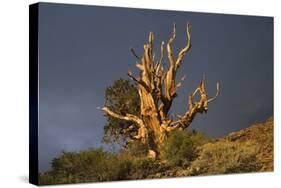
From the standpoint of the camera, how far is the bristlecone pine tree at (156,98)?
12145 millimetres

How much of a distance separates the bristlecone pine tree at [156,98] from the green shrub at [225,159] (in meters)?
0.62

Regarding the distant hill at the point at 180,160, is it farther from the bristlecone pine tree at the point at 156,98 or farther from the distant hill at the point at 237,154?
the bristlecone pine tree at the point at 156,98

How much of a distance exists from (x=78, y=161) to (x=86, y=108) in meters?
0.78

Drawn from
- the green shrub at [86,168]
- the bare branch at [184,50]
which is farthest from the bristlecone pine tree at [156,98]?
the green shrub at [86,168]

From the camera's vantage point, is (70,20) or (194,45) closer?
(70,20)

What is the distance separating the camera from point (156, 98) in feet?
40.3

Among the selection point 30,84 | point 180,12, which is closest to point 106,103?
point 30,84

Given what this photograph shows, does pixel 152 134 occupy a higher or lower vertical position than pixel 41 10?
lower

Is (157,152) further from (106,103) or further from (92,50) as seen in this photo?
(92,50)

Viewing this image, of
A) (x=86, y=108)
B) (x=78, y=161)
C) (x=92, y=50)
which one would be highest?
(x=92, y=50)

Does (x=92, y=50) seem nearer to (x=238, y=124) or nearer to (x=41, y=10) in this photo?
(x=41, y=10)

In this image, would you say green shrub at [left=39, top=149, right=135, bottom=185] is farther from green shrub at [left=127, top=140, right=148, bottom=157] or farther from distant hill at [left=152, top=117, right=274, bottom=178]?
distant hill at [left=152, top=117, right=274, bottom=178]

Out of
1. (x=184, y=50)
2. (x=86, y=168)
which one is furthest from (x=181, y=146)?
(x=86, y=168)

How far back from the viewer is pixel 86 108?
38.2ft
